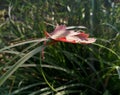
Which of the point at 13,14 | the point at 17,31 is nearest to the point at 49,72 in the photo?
the point at 17,31

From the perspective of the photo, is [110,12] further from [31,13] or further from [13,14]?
[13,14]

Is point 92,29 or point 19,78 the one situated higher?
point 92,29

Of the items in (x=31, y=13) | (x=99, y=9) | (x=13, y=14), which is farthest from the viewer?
(x=13, y=14)

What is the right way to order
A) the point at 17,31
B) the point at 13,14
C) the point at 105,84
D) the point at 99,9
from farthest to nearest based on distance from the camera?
1. the point at 13,14
2. the point at 17,31
3. the point at 99,9
4. the point at 105,84

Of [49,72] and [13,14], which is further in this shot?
[13,14]

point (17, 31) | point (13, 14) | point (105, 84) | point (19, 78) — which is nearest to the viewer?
point (105, 84)

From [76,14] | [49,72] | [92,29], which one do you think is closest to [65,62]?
[49,72]

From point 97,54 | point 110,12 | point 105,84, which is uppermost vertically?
point 110,12

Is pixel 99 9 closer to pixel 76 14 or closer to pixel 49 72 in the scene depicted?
pixel 76 14

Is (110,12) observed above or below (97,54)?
above

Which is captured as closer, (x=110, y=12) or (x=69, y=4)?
(x=110, y=12)
